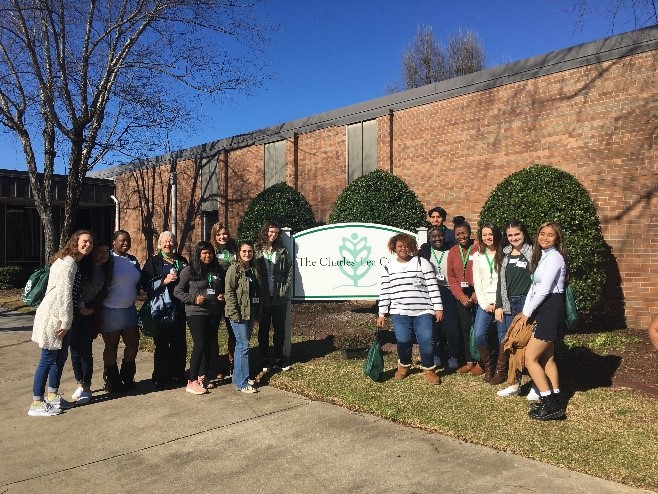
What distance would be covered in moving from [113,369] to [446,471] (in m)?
3.59

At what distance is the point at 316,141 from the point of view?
46.3 ft

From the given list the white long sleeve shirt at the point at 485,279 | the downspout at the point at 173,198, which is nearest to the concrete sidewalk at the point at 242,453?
the white long sleeve shirt at the point at 485,279

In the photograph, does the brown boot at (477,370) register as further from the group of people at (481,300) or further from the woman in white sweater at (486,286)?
the woman in white sweater at (486,286)

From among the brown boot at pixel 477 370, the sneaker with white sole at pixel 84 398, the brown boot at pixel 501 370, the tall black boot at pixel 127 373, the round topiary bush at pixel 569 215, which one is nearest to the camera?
the sneaker with white sole at pixel 84 398

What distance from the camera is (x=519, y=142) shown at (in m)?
9.69

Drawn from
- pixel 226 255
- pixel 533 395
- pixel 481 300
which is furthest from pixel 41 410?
pixel 533 395

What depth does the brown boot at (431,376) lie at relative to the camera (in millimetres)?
5648

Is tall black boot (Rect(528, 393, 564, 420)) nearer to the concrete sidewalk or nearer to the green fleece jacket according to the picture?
the concrete sidewalk

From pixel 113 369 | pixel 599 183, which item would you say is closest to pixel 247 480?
pixel 113 369

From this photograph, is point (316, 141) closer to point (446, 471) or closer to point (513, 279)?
point (513, 279)

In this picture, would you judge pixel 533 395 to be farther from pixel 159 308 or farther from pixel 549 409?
pixel 159 308

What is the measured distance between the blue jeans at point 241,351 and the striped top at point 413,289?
140 cm

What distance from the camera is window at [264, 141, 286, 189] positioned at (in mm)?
15141

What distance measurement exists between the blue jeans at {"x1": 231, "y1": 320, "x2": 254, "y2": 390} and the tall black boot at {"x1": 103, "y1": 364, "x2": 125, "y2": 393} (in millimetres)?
1196
